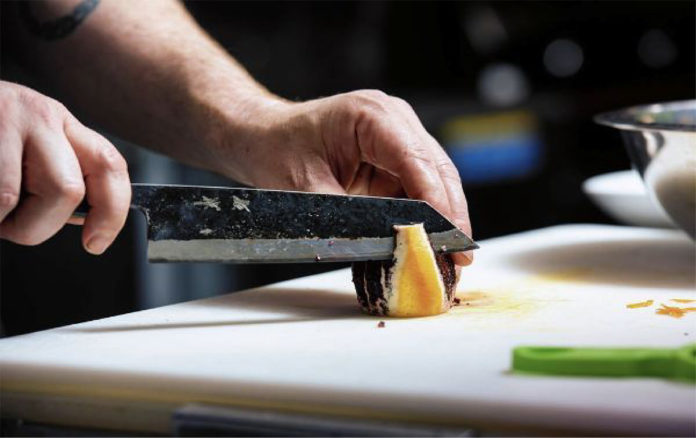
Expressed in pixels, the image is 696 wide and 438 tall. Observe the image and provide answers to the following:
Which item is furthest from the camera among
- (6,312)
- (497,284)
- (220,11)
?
(220,11)

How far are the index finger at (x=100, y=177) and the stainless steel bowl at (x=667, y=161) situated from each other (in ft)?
2.37

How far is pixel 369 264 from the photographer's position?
3.91ft

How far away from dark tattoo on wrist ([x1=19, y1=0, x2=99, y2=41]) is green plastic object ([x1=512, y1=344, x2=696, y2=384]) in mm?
1165

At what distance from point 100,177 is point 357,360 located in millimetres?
306

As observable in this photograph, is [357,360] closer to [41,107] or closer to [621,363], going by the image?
[621,363]

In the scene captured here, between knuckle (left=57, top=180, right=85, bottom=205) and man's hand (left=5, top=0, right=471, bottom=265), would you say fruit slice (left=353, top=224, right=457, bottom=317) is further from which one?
knuckle (left=57, top=180, right=85, bottom=205)

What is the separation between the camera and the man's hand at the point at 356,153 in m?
1.27

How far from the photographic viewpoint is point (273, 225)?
116 cm

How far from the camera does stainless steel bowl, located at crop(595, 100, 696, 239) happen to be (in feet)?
4.69

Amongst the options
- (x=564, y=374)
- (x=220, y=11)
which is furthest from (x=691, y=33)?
(x=564, y=374)

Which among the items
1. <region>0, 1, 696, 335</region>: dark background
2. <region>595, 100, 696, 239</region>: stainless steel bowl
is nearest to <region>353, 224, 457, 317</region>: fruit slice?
<region>595, 100, 696, 239</region>: stainless steel bowl

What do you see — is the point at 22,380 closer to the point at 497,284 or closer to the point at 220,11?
the point at 497,284

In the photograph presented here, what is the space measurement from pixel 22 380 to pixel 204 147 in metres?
0.73

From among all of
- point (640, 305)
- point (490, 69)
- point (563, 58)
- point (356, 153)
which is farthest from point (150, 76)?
point (563, 58)
